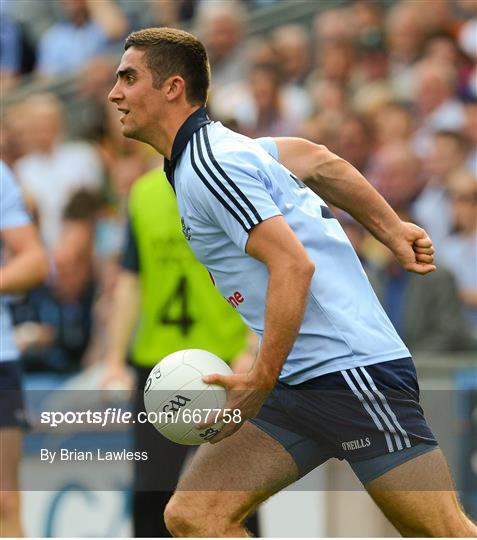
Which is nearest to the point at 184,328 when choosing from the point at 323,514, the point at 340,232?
the point at 323,514

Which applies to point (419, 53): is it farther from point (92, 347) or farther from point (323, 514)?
point (323, 514)

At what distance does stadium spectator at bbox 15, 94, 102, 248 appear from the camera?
34.7 feet

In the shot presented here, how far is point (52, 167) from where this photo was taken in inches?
431

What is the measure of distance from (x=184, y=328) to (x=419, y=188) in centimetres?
327

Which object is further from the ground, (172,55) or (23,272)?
(172,55)

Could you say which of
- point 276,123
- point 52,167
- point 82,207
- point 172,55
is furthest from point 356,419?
point 52,167

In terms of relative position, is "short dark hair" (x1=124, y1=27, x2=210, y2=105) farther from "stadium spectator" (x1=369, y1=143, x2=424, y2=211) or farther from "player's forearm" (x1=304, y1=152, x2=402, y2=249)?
"stadium spectator" (x1=369, y1=143, x2=424, y2=211)

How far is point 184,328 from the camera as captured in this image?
22.7 ft

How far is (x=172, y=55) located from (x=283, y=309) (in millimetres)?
1023

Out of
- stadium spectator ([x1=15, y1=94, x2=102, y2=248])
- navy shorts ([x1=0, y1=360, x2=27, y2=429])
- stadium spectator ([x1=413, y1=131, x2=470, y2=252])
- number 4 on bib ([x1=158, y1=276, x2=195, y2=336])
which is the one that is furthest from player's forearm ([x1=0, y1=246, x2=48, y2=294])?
stadium spectator ([x1=15, y1=94, x2=102, y2=248])

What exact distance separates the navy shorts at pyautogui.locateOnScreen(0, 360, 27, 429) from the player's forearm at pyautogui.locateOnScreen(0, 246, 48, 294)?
1.09ft

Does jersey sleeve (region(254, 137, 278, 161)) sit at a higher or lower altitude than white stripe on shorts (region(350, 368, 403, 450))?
higher

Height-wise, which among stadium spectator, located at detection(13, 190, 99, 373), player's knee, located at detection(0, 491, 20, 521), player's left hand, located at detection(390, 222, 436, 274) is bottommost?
stadium spectator, located at detection(13, 190, 99, 373)

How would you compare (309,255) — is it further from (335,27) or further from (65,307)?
(335,27)
